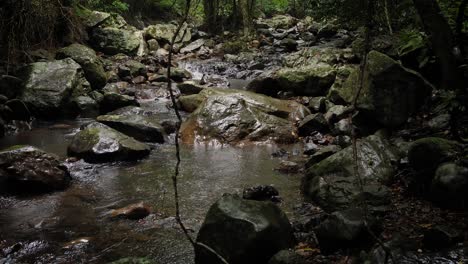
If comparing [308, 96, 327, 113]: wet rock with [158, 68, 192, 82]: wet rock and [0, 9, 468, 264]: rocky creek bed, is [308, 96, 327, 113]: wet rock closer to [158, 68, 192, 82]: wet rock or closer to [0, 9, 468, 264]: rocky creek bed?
[0, 9, 468, 264]: rocky creek bed

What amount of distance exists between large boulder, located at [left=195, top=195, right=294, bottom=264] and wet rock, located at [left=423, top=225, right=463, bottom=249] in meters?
1.06

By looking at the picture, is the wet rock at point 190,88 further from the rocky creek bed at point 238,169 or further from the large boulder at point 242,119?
the large boulder at point 242,119

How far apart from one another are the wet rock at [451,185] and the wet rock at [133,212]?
2.87m

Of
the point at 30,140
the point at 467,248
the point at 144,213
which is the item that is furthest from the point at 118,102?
the point at 467,248

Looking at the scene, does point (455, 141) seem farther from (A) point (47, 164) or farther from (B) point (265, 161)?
(A) point (47, 164)

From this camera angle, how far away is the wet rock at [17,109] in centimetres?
848

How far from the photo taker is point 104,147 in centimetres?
657

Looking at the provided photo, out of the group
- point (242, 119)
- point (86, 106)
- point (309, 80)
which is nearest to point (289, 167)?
point (242, 119)

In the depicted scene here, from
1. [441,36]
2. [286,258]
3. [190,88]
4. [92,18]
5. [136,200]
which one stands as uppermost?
[92,18]

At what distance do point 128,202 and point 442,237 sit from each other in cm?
334

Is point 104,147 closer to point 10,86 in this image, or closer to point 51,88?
point 51,88

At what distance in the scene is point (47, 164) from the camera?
5.58m

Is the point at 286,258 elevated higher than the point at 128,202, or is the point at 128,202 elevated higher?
the point at 286,258

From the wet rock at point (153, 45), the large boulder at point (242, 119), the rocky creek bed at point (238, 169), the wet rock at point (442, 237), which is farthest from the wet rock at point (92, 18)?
the wet rock at point (442, 237)
